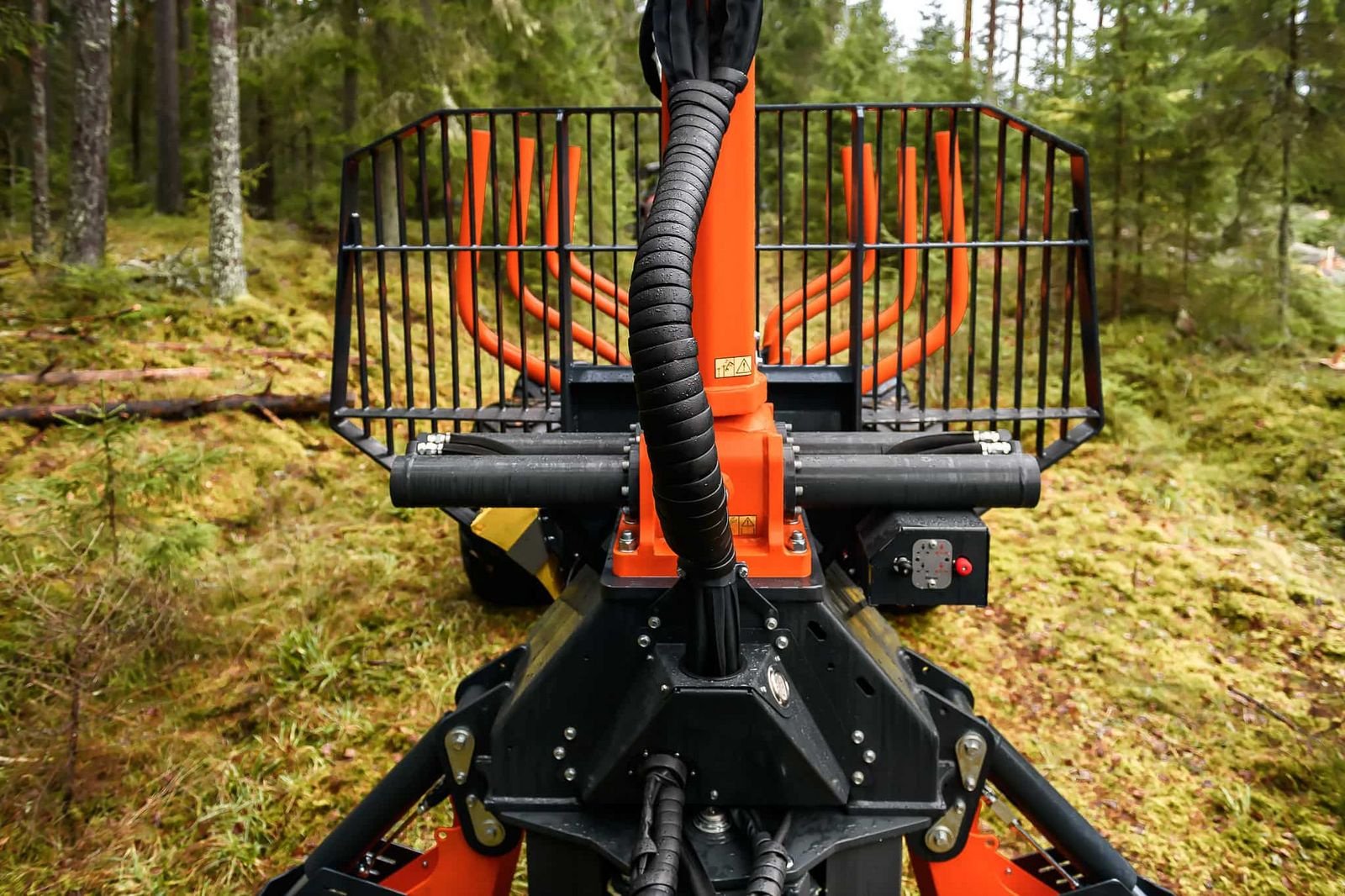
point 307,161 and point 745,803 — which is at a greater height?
point 307,161

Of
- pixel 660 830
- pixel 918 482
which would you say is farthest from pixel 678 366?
pixel 660 830

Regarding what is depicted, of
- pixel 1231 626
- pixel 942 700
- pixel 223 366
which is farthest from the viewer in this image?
pixel 223 366

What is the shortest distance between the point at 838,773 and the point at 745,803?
0.73 feet

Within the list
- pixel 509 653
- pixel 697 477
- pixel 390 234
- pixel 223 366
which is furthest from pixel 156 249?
pixel 697 477

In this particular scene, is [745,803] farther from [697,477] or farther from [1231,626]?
[1231,626]

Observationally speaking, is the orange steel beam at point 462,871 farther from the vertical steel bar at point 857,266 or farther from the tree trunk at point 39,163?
the tree trunk at point 39,163

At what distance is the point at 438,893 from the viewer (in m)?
2.37

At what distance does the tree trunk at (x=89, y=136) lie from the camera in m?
8.74

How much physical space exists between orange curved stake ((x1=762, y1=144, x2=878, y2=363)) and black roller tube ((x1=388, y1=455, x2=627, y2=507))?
5.33ft

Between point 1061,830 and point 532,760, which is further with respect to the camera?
point 1061,830

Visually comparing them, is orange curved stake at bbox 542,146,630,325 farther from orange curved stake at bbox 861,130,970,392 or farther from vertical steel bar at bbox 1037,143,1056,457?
vertical steel bar at bbox 1037,143,1056,457

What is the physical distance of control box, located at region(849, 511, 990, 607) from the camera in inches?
85.9

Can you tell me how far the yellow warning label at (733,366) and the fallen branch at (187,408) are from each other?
4.09 m

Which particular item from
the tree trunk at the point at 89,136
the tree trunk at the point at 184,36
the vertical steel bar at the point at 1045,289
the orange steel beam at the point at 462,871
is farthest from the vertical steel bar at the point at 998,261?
the tree trunk at the point at 184,36
